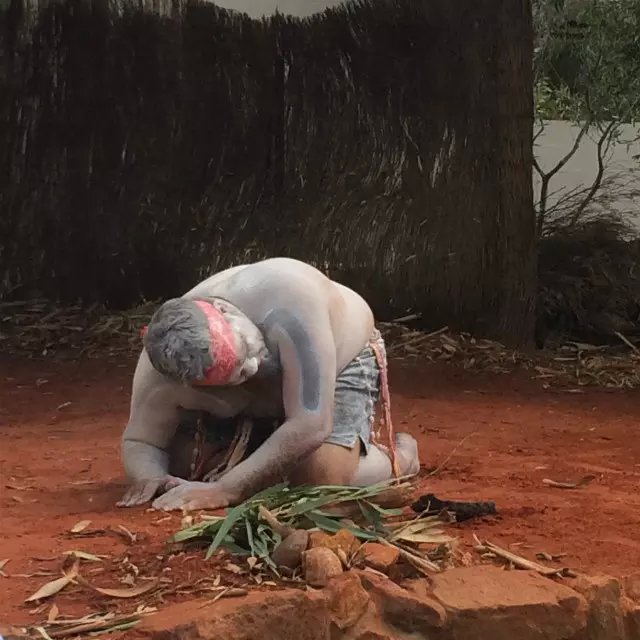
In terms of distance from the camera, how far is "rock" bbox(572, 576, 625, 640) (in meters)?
2.29

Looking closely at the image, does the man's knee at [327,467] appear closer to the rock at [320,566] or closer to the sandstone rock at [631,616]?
the rock at [320,566]

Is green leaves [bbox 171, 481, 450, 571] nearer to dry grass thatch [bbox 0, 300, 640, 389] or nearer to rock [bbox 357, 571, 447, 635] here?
rock [bbox 357, 571, 447, 635]

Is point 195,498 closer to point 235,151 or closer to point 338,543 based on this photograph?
point 338,543

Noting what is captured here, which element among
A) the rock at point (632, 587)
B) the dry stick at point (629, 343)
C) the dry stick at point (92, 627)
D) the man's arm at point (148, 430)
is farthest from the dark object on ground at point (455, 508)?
the dry stick at point (629, 343)

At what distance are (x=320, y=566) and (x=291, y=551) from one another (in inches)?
4.8

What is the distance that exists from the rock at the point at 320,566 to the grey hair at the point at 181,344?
0.69m

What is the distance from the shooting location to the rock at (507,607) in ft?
7.13

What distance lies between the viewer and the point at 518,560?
2.42 m

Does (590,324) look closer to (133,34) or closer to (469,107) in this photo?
(469,107)

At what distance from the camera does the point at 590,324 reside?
7297mm

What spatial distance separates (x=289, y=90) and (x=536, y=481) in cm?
440

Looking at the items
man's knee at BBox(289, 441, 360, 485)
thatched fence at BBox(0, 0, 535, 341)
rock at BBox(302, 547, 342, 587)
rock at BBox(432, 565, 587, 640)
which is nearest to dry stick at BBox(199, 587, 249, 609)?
rock at BBox(302, 547, 342, 587)

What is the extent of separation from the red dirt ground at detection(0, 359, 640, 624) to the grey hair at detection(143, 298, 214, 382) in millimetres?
392

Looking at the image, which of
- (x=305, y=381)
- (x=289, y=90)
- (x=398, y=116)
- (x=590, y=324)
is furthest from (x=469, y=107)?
(x=305, y=381)
